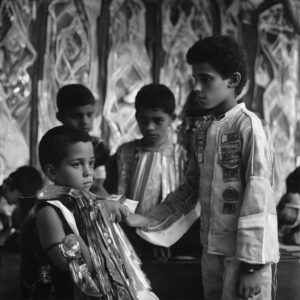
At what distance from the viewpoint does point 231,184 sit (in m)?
2.01

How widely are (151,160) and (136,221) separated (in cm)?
76

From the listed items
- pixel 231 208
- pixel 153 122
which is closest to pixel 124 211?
pixel 231 208

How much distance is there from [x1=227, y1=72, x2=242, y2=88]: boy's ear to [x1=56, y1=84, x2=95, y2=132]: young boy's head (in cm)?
128

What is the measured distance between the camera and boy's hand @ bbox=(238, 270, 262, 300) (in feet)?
6.19

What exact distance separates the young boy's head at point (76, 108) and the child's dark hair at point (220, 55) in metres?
1.25

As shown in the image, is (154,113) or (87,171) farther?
(154,113)

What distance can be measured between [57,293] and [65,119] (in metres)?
1.50

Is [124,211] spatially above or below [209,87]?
below

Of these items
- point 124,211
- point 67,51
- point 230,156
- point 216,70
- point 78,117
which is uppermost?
point 67,51

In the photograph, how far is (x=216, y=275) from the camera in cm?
211

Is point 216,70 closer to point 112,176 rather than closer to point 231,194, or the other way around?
point 231,194

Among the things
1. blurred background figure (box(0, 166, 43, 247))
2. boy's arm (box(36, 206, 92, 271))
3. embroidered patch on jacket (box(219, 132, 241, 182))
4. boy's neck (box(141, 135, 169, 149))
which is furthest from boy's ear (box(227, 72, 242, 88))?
blurred background figure (box(0, 166, 43, 247))

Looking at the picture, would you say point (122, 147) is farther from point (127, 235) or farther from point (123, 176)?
point (127, 235)

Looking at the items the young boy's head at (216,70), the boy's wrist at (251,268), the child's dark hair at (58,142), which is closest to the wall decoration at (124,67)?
the child's dark hair at (58,142)
